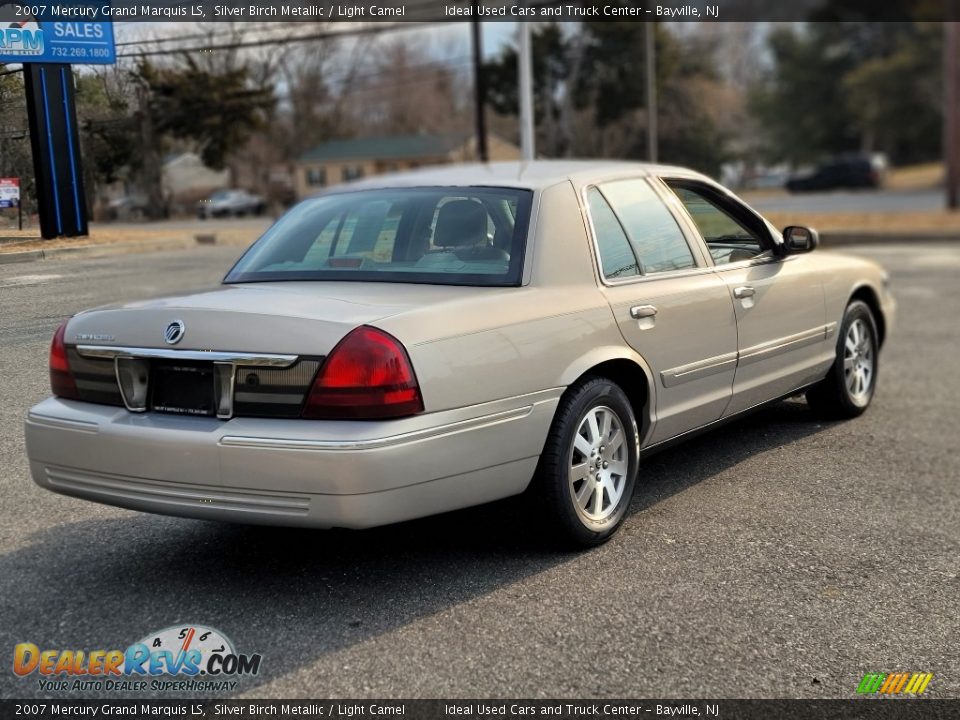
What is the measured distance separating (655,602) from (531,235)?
1526 mm

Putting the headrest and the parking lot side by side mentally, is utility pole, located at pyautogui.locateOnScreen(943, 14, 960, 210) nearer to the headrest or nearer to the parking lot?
the parking lot

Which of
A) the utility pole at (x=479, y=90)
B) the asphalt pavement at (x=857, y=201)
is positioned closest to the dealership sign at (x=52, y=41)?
the utility pole at (x=479, y=90)

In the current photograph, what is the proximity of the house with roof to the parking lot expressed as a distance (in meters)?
15.6

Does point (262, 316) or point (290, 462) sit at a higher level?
point (262, 316)

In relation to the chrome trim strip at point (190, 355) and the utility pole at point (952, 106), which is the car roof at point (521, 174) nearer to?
the chrome trim strip at point (190, 355)

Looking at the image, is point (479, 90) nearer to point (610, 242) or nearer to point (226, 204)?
point (226, 204)

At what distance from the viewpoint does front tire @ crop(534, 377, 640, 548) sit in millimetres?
4023

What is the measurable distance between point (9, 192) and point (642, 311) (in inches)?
119

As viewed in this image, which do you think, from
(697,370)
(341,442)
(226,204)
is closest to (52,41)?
(341,442)

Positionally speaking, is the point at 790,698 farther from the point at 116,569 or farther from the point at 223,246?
the point at 223,246

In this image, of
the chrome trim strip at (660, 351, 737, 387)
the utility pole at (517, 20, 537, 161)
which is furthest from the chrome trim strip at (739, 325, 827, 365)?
the utility pole at (517, 20, 537, 161)

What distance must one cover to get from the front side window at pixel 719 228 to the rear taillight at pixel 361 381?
7.51ft

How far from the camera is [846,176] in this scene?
153 feet

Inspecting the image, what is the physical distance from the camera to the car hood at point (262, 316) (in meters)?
3.55
